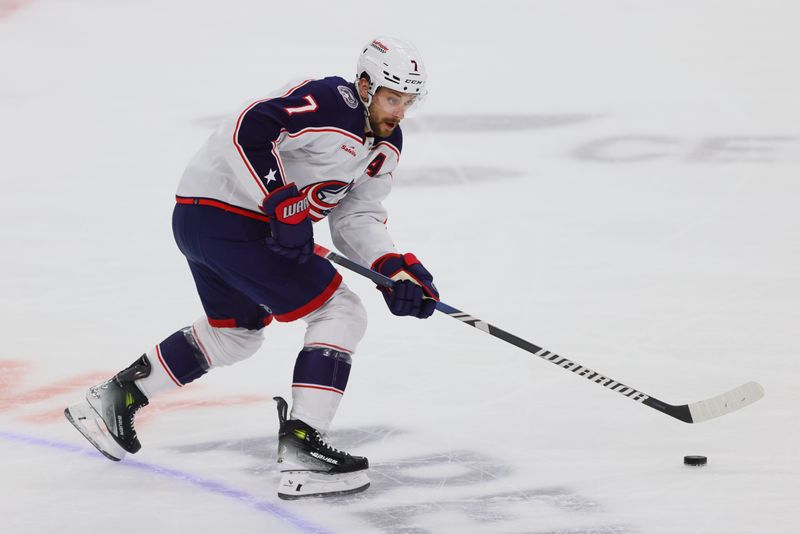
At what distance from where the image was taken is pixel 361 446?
312cm

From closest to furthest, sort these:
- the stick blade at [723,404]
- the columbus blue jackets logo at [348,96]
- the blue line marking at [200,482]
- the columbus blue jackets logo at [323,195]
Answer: the blue line marking at [200,482] < the columbus blue jackets logo at [348,96] < the columbus blue jackets logo at [323,195] < the stick blade at [723,404]

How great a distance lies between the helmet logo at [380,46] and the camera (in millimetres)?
2850

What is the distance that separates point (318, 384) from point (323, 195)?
52 cm

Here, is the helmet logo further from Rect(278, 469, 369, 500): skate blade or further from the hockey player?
Rect(278, 469, 369, 500): skate blade

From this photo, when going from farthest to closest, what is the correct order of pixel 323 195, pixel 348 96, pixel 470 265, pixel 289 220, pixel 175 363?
1. pixel 470 265
2. pixel 175 363
3. pixel 323 195
4. pixel 348 96
5. pixel 289 220

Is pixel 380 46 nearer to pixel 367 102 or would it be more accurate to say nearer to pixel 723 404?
pixel 367 102

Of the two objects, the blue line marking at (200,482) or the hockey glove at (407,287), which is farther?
the hockey glove at (407,287)

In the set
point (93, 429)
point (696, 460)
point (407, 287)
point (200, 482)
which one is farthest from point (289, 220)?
point (696, 460)

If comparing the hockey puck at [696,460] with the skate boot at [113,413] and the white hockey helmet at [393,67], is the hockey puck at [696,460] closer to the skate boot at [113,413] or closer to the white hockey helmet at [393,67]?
the white hockey helmet at [393,67]

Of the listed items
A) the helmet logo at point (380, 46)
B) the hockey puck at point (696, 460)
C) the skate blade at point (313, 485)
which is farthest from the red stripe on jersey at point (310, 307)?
the hockey puck at point (696, 460)

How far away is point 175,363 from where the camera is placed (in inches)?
122

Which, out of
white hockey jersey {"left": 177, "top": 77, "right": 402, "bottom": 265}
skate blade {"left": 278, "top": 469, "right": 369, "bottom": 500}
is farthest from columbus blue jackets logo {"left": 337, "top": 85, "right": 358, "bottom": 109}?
skate blade {"left": 278, "top": 469, "right": 369, "bottom": 500}

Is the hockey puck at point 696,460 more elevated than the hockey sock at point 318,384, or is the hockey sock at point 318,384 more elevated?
the hockey puck at point 696,460

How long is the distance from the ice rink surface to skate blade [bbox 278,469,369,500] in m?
0.04
